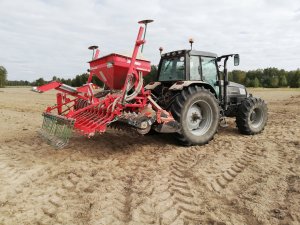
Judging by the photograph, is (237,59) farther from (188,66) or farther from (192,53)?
(188,66)

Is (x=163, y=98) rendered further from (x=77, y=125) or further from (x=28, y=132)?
(x=28, y=132)

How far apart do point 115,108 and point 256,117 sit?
4.27 meters

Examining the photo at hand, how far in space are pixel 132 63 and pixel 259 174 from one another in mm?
2856

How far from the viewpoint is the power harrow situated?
16.5 feet

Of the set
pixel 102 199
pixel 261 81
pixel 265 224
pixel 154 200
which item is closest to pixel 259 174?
pixel 265 224

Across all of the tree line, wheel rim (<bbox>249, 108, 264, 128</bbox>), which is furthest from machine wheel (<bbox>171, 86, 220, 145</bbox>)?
the tree line

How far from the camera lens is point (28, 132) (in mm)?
7289

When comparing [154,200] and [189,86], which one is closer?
[154,200]

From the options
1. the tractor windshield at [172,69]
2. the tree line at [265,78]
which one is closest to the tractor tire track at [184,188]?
the tractor windshield at [172,69]

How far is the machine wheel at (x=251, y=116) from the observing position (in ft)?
23.6

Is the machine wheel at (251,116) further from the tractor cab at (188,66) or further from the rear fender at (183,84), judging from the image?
the rear fender at (183,84)

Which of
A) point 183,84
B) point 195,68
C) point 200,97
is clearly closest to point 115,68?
point 183,84

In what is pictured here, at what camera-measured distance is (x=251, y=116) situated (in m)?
7.65

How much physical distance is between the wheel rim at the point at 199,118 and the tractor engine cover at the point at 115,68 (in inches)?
51.1
